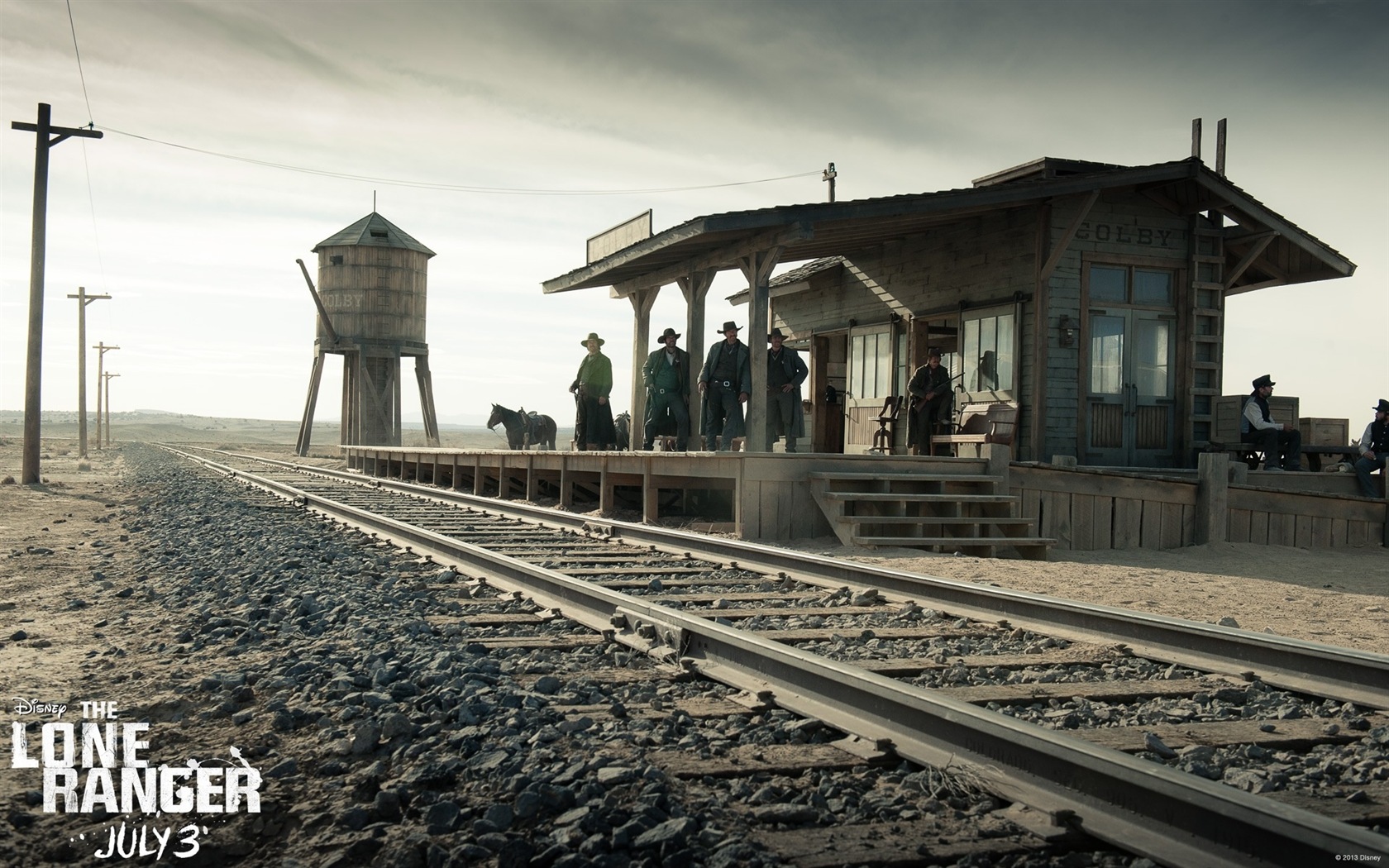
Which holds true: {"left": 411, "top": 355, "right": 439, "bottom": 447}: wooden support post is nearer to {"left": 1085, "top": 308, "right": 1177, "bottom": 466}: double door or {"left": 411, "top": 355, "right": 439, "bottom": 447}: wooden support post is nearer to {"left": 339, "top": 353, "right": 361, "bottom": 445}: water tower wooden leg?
{"left": 339, "top": 353, "right": 361, "bottom": 445}: water tower wooden leg

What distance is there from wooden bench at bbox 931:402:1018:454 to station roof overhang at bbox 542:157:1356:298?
2.57 m

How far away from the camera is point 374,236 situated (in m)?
37.9


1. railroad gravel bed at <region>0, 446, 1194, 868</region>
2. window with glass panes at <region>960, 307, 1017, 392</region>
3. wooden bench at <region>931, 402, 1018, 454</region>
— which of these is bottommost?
railroad gravel bed at <region>0, 446, 1194, 868</region>

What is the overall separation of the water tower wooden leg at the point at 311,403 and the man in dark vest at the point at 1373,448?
106 ft

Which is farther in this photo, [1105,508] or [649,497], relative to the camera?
[649,497]

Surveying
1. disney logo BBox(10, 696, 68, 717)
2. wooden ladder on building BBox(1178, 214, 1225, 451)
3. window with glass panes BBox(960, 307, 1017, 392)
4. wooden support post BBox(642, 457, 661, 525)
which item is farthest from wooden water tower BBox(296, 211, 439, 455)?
disney logo BBox(10, 696, 68, 717)

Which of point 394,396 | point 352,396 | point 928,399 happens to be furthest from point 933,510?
point 352,396

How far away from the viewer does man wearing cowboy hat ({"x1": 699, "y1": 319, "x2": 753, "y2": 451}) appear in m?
13.8

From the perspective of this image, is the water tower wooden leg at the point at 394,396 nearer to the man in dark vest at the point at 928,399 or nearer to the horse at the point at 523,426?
the horse at the point at 523,426

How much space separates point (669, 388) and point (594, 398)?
2279 mm

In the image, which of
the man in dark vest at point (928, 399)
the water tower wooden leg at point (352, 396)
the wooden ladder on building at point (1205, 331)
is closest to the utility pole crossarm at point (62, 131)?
the water tower wooden leg at point (352, 396)

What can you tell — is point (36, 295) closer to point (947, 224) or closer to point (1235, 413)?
point (947, 224)

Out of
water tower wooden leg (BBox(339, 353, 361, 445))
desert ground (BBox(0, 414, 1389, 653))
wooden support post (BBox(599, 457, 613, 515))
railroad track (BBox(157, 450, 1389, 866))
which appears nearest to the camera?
railroad track (BBox(157, 450, 1389, 866))

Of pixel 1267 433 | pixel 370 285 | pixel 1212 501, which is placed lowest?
pixel 1212 501
